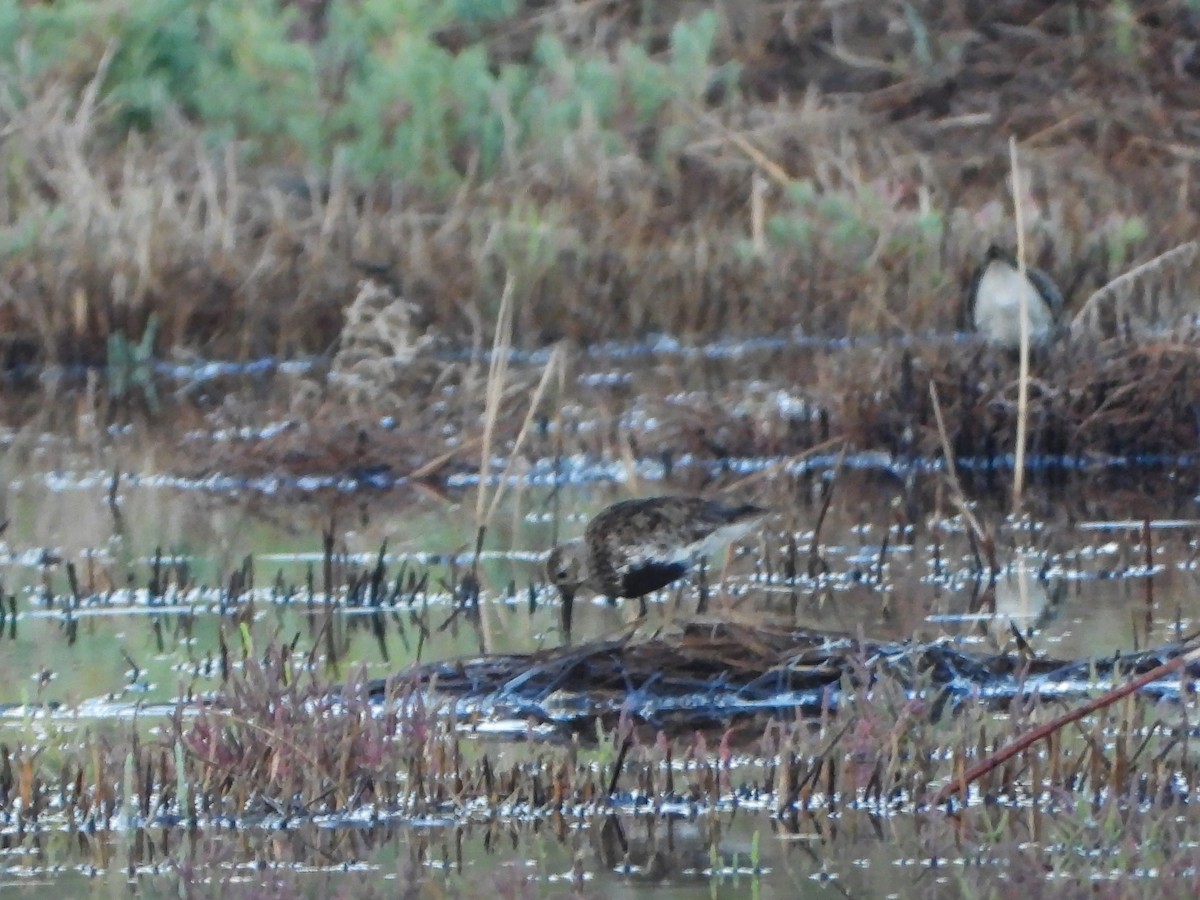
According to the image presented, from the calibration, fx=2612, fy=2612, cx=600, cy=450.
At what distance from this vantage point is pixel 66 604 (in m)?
6.03

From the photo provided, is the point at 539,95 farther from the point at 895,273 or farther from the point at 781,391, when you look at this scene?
the point at 781,391

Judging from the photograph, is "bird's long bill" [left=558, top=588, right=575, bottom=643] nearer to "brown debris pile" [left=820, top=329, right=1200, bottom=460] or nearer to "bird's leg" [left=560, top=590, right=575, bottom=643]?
"bird's leg" [left=560, top=590, right=575, bottom=643]

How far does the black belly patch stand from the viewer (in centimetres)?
548

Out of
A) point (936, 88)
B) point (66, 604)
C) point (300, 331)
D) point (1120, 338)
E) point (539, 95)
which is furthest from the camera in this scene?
point (936, 88)

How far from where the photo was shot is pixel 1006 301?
9.65 m

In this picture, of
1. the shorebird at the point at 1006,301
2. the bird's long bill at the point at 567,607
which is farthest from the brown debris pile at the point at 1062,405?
the bird's long bill at the point at 567,607

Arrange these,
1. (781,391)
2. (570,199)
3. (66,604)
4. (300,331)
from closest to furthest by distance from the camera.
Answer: (66,604)
(781,391)
(300,331)
(570,199)

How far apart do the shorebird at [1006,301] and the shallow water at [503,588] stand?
905mm

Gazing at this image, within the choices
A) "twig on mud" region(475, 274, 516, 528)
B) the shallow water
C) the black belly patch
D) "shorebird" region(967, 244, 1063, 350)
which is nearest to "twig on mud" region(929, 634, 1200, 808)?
the shallow water

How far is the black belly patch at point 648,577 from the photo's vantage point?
548 centimetres

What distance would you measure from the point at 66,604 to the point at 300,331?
5906mm

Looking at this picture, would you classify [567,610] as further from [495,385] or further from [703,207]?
[703,207]

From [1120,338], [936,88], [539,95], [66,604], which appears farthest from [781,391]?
[936,88]

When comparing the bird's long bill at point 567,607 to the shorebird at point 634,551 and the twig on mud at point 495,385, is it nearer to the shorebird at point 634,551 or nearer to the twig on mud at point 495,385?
the shorebird at point 634,551
